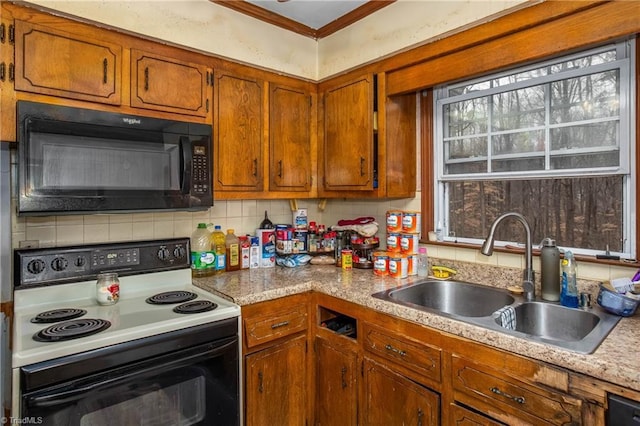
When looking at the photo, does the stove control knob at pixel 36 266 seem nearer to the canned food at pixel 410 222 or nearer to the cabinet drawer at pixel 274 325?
the cabinet drawer at pixel 274 325

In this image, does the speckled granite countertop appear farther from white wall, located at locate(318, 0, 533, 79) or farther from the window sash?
white wall, located at locate(318, 0, 533, 79)

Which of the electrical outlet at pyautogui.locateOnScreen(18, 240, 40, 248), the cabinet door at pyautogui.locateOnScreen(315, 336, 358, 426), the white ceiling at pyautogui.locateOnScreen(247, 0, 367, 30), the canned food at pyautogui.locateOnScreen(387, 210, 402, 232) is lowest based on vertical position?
the cabinet door at pyautogui.locateOnScreen(315, 336, 358, 426)

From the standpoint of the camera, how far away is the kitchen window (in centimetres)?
149

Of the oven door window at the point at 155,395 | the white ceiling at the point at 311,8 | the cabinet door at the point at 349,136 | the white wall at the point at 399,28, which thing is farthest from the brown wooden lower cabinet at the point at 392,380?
the white ceiling at the point at 311,8

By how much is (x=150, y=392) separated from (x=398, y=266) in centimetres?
126

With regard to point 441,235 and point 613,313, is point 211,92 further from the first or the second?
point 613,313

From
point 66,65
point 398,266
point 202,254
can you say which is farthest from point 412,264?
point 66,65

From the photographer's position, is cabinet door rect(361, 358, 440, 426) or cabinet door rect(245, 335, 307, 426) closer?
cabinet door rect(361, 358, 440, 426)

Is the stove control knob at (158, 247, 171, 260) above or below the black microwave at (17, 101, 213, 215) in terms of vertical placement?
below

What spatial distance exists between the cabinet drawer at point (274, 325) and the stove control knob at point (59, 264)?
85 cm

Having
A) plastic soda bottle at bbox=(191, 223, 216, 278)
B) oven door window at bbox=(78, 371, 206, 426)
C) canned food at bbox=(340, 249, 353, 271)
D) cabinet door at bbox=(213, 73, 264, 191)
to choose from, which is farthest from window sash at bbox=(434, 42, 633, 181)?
oven door window at bbox=(78, 371, 206, 426)

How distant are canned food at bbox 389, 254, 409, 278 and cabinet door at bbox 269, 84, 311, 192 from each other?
0.77 m

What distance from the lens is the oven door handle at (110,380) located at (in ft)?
3.53

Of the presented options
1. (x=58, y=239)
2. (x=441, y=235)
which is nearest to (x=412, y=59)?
(x=441, y=235)
